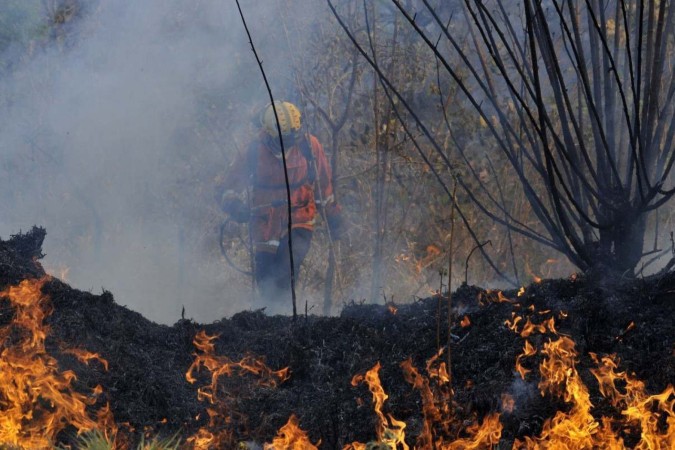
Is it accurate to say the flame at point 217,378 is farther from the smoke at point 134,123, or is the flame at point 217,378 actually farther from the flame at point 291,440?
the smoke at point 134,123

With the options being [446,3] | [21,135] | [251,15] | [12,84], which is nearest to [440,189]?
[446,3]

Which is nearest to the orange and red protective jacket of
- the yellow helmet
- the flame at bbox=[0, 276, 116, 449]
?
the yellow helmet

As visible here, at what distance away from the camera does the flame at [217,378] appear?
10.6 ft

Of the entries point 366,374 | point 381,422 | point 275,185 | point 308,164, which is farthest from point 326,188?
point 381,422

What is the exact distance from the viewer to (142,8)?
13.1 m

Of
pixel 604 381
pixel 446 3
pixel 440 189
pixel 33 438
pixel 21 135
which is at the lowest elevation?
pixel 33 438

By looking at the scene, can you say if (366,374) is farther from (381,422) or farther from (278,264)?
(278,264)

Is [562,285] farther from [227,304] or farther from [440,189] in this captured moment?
[227,304]

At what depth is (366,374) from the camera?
342 centimetres

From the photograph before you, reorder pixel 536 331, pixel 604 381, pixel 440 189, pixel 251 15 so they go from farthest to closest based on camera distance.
→ pixel 251 15 → pixel 440 189 → pixel 536 331 → pixel 604 381

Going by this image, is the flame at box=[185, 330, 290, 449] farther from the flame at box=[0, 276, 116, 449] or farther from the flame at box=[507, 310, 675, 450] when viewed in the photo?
the flame at box=[507, 310, 675, 450]

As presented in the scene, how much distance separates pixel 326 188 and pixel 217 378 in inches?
174

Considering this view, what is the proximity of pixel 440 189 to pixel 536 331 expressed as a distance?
579 centimetres

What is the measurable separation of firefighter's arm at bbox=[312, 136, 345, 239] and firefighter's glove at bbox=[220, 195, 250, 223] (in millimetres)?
780
